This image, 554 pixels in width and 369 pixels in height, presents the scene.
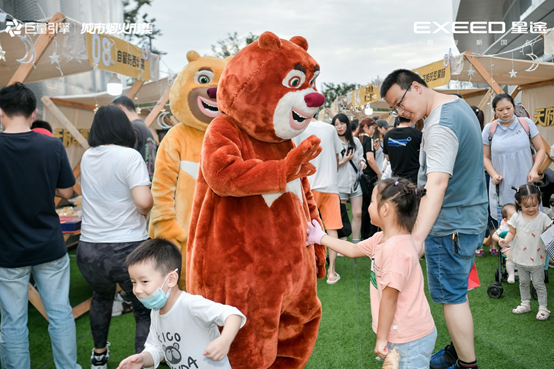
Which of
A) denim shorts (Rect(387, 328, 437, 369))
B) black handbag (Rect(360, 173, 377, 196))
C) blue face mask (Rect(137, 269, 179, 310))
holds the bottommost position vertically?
denim shorts (Rect(387, 328, 437, 369))

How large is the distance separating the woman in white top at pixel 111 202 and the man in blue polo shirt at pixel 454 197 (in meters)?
1.69

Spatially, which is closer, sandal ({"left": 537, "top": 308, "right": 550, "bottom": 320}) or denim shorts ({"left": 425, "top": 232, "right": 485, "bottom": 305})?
denim shorts ({"left": 425, "top": 232, "right": 485, "bottom": 305})

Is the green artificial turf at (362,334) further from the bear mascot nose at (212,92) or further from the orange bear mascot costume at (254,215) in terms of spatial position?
the bear mascot nose at (212,92)

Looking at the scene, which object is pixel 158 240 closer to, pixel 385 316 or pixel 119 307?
pixel 385 316

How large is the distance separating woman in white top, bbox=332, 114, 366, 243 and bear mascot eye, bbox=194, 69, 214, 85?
9.45 feet

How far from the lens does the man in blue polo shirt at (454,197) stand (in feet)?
7.69

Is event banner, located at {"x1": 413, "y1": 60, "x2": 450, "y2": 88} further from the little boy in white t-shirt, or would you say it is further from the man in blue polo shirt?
the little boy in white t-shirt

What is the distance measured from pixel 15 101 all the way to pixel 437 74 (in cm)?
693

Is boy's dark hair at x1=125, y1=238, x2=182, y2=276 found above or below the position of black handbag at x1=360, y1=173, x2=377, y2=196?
above

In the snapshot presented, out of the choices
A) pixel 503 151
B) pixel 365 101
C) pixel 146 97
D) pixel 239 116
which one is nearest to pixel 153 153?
pixel 239 116

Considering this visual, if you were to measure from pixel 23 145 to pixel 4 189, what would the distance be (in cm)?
30

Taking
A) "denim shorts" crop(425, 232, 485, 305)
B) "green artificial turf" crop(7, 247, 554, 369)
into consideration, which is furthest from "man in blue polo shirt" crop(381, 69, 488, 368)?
"green artificial turf" crop(7, 247, 554, 369)

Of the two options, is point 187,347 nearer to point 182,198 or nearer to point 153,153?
point 182,198

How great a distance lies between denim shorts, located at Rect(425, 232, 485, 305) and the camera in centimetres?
242
